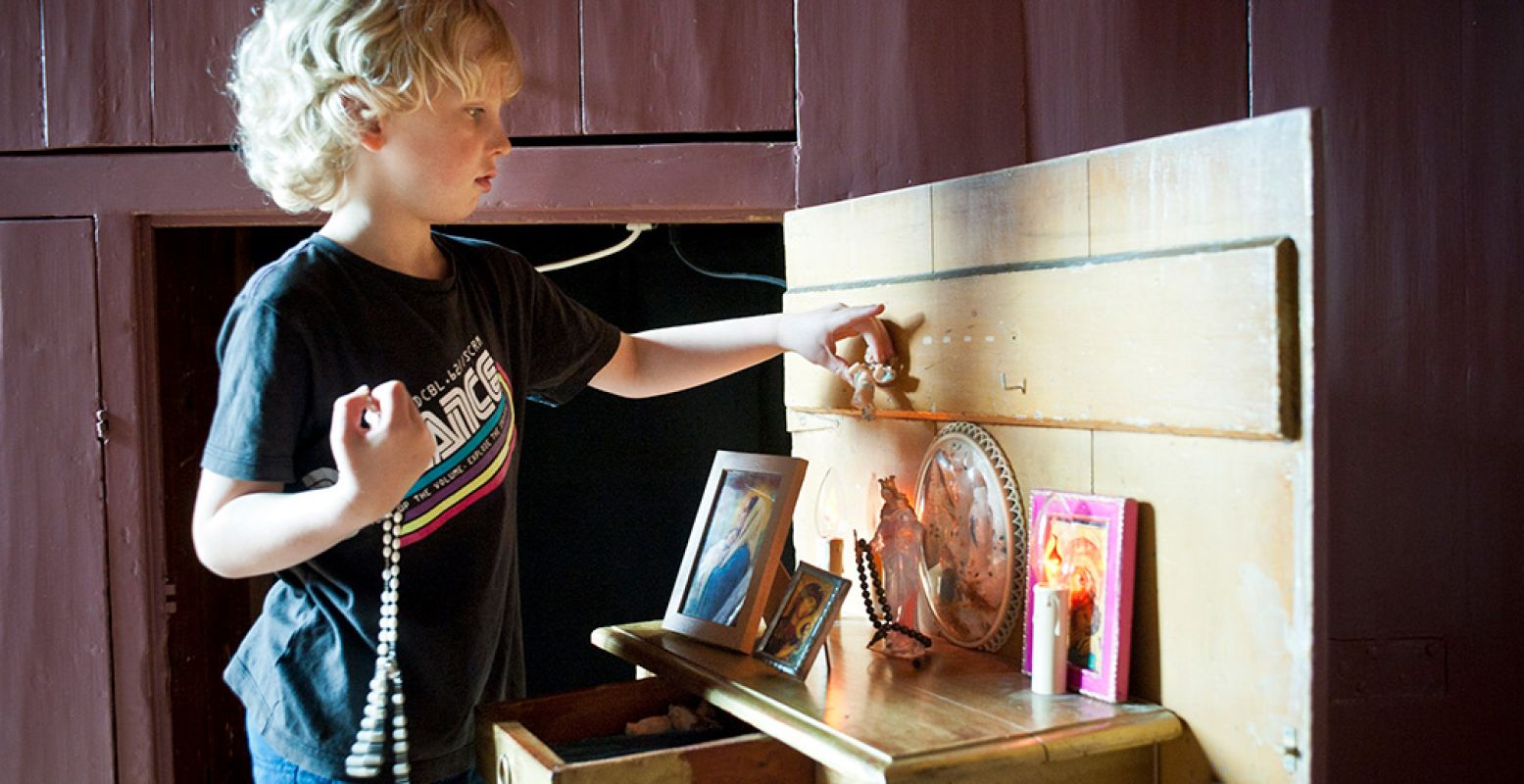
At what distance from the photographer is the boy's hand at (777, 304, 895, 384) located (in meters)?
1.35

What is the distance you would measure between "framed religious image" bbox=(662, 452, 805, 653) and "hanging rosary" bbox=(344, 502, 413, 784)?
1.02 feet

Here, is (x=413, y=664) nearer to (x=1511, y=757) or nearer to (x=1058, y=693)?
(x=1058, y=693)

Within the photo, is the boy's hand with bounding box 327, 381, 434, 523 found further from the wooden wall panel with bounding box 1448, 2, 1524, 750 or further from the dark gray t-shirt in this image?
the wooden wall panel with bounding box 1448, 2, 1524, 750

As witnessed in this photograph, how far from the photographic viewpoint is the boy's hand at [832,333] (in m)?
1.35

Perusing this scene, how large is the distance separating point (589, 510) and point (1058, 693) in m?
1.33

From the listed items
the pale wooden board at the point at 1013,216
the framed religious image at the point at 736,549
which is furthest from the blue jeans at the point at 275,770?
the pale wooden board at the point at 1013,216

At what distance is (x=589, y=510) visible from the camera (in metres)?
2.31

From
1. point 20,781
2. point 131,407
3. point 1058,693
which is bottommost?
point 20,781

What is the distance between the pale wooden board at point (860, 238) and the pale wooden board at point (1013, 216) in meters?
0.03

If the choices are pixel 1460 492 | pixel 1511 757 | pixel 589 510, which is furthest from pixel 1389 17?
pixel 589 510

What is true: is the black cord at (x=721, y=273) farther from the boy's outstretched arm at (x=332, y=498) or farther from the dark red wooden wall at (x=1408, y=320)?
the boy's outstretched arm at (x=332, y=498)

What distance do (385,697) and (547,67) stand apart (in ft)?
2.82

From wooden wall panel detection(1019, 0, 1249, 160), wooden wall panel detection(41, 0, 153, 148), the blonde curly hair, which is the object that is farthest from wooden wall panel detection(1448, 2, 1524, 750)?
wooden wall panel detection(41, 0, 153, 148)

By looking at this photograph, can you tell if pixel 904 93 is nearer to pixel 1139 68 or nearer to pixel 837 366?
pixel 1139 68
